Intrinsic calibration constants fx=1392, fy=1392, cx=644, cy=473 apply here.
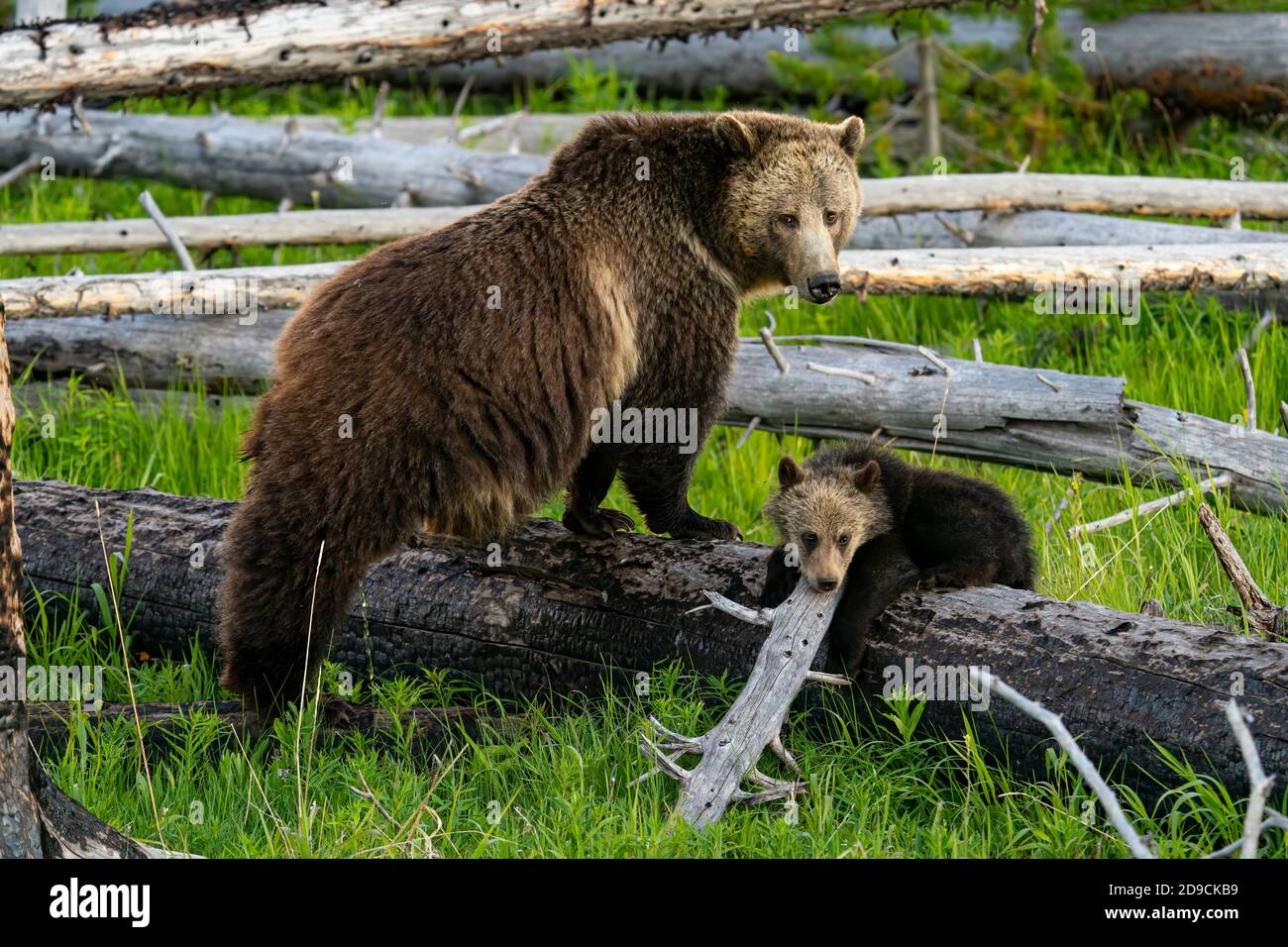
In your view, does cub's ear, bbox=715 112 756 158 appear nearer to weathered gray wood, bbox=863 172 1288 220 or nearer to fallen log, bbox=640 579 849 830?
fallen log, bbox=640 579 849 830

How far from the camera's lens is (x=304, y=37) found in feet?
25.7

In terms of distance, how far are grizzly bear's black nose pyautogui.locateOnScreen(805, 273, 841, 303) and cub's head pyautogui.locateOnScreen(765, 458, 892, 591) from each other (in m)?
0.75

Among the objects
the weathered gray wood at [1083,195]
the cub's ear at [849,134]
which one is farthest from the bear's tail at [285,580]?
the weathered gray wood at [1083,195]

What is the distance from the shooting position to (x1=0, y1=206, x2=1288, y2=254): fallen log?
8805 millimetres

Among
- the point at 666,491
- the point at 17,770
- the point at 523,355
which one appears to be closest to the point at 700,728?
the point at 666,491

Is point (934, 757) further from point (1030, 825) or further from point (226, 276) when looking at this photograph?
point (226, 276)

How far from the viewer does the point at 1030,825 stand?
4.16 metres

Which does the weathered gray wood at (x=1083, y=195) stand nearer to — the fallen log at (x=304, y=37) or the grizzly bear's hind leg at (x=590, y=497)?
the fallen log at (x=304, y=37)

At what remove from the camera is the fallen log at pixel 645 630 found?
4176 millimetres

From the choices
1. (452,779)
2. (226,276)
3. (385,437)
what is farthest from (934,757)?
(226,276)

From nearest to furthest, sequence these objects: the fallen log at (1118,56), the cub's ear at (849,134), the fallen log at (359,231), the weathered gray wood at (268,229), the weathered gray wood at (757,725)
Result: the weathered gray wood at (757,725)
the cub's ear at (849,134)
the fallen log at (359,231)
the weathered gray wood at (268,229)
the fallen log at (1118,56)

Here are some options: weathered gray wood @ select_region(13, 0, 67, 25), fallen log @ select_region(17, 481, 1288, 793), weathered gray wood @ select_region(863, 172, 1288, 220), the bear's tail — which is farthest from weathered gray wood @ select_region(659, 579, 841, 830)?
weathered gray wood @ select_region(13, 0, 67, 25)

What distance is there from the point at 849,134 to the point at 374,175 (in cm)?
535

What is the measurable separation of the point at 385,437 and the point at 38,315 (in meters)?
3.72
